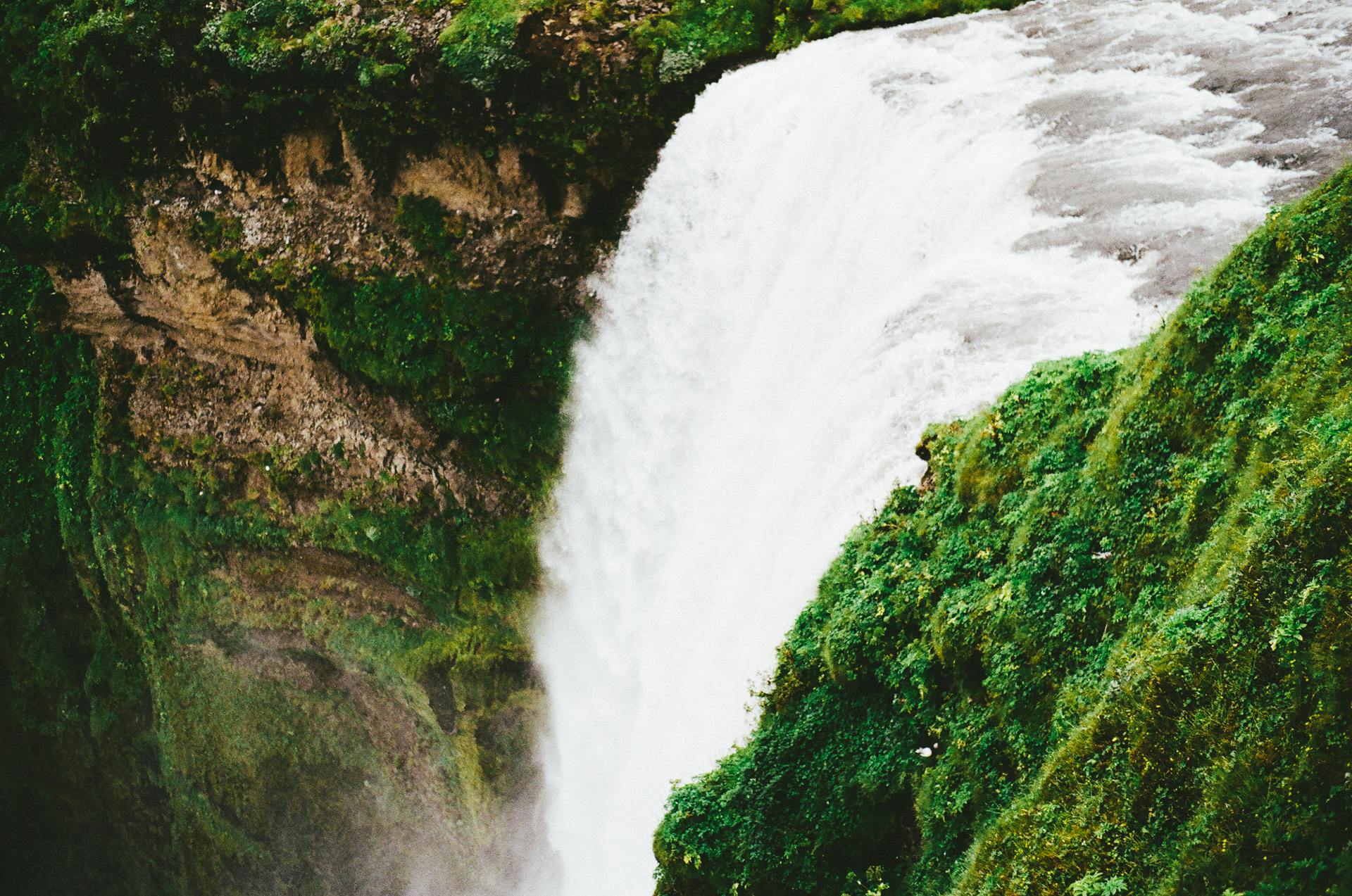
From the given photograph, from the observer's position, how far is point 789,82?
46.3 ft

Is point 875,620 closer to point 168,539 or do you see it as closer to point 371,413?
point 371,413

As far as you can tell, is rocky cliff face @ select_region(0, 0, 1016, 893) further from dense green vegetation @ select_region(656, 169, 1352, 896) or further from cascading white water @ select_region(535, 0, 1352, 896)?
dense green vegetation @ select_region(656, 169, 1352, 896)

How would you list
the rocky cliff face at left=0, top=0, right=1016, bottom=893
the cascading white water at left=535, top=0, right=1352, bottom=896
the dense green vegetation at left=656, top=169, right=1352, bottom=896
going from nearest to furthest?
1. the dense green vegetation at left=656, top=169, right=1352, bottom=896
2. the cascading white water at left=535, top=0, right=1352, bottom=896
3. the rocky cliff face at left=0, top=0, right=1016, bottom=893

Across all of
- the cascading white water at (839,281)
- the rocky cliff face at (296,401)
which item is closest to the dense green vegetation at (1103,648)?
the cascading white water at (839,281)

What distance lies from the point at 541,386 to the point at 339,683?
729 cm

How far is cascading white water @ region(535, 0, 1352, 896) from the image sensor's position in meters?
9.82

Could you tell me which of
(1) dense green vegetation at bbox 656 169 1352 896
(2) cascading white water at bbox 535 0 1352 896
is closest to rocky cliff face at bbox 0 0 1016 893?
(2) cascading white water at bbox 535 0 1352 896

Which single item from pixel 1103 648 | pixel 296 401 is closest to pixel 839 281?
pixel 1103 648

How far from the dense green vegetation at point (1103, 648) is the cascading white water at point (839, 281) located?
3.87 feet

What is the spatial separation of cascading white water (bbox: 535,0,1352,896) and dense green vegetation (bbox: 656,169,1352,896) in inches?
46.4

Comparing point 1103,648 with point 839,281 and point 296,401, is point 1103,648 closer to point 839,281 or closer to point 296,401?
point 839,281

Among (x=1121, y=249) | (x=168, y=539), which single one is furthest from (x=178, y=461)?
(x=1121, y=249)

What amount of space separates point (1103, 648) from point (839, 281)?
250 inches

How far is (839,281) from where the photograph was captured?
12305 mm
